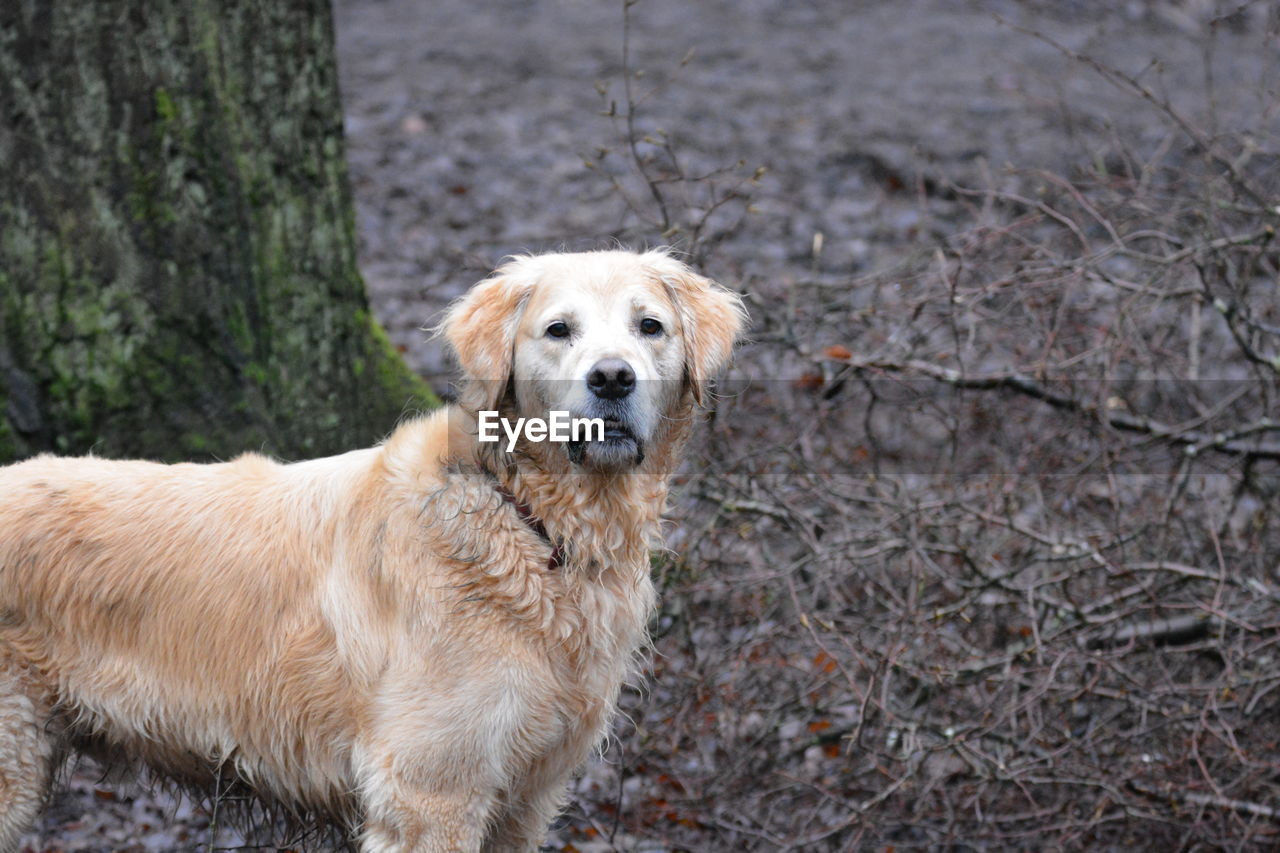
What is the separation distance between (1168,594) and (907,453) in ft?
7.17

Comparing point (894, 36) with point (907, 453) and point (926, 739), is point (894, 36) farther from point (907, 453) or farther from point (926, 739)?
point (926, 739)

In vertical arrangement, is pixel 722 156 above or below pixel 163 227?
below

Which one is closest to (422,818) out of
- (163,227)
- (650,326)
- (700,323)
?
(650,326)

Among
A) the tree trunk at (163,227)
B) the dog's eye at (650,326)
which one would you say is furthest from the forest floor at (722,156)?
the dog's eye at (650,326)

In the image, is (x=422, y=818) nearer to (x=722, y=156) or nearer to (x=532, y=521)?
(x=532, y=521)

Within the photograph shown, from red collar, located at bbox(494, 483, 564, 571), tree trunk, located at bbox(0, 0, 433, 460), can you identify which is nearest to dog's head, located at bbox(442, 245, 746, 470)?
red collar, located at bbox(494, 483, 564, 571)

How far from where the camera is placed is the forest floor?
4.50 m

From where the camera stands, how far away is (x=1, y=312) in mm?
4488

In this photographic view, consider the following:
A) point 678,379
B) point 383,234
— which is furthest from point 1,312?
point 383,234

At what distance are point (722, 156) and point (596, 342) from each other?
7.32 m

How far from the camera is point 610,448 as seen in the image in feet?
10.1

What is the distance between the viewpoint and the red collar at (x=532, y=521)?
3.21m

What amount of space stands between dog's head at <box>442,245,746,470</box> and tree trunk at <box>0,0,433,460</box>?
1.74m

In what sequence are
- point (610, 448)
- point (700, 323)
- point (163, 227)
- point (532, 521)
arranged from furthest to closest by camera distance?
point (163, 227)
point (700, 323)
point (532, 521)
point (610, 448)
